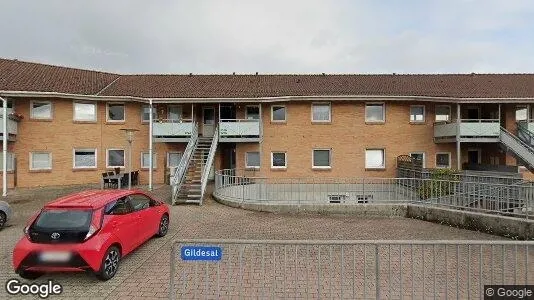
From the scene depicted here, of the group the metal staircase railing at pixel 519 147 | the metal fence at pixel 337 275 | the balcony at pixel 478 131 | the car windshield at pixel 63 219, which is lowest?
the metal fence at pixel 337 275

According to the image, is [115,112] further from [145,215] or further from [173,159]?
[145,215]

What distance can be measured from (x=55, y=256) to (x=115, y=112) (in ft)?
55.3

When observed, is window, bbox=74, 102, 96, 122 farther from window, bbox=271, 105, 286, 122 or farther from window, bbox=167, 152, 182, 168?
window, bbox=271, 105, 286, 122

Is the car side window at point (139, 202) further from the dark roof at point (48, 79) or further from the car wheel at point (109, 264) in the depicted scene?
the dark roof at point (48, 79)

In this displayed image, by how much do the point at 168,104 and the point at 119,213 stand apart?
603 inches

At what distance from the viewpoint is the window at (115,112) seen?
20.5 m

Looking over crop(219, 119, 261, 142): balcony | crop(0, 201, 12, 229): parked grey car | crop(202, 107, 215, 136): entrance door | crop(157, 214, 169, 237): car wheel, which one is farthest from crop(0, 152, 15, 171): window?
crop(157, 214, 169, 237): car wheel

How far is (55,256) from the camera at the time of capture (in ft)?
18.7

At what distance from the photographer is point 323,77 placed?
80.4ft

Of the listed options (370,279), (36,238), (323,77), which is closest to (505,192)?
(370,279)

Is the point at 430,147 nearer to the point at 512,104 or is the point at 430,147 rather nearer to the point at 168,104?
the point at 512,104

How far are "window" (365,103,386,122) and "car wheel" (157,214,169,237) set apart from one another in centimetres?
1512

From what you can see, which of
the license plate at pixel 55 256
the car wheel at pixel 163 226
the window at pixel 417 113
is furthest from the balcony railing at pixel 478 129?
the license plate at pixel 55 256
